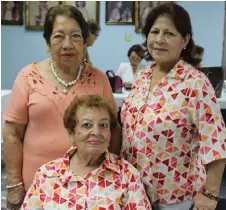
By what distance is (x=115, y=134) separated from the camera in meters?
1.71

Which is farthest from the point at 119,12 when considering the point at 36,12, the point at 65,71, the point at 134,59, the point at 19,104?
the point at 19,104

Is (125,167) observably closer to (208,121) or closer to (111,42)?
(208,121)

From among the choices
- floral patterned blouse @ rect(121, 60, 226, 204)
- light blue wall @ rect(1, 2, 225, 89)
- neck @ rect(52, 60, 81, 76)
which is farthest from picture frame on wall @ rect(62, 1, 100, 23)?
floral patterned blouse @ rect(121, 60, 226, 204)

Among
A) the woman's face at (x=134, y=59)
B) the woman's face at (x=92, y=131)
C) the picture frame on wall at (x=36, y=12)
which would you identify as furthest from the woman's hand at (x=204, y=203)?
the picture frame on wall at (x=36, y=12)

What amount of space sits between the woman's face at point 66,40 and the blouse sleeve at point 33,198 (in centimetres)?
50

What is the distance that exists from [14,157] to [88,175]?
0.36 meters

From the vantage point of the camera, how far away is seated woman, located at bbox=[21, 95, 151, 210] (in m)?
1.50

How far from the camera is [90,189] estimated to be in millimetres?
1511

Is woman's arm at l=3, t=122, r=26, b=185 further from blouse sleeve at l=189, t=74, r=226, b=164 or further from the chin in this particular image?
blouse sleeve at l=189, t=74, r=226, b=164

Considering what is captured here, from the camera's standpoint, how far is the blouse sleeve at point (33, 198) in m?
1.55

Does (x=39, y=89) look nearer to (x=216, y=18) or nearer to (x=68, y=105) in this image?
(x=68, y=105)

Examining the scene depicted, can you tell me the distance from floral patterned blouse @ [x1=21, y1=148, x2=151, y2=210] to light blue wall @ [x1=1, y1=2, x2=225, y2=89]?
457 cm

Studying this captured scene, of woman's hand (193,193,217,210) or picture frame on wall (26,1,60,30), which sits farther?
picture frame on wall (26,1,60,30)

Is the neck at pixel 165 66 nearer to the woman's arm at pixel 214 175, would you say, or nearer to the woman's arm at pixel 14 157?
the woman's arm at pixel 214 175
